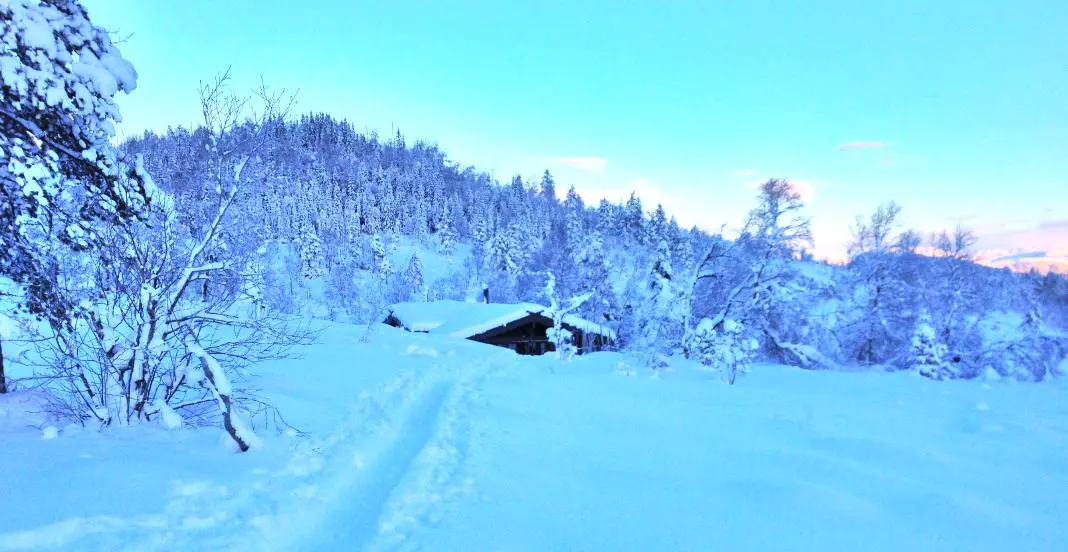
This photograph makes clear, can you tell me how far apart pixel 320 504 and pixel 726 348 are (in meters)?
12.7

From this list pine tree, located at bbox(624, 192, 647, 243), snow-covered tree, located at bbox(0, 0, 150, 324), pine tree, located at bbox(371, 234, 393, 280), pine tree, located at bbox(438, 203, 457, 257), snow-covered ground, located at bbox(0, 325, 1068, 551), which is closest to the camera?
snow-covered tree, located at bbox(0, 0, 150, 324)

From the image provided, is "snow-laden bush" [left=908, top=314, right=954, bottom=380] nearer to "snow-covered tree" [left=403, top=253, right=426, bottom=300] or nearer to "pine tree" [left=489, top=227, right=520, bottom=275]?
"pine tree" [left=489, top=227, right=520, bottom=275]

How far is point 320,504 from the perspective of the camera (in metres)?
4.57

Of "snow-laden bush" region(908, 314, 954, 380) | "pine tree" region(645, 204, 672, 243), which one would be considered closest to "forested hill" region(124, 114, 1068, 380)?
"snow-laden bush" region(908, 314, 954, 380)

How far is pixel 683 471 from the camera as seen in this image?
5199mm

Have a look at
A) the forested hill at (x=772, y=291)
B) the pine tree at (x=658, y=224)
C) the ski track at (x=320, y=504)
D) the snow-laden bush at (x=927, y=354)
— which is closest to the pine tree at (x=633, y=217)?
the pine tree at (x=658, y=224)

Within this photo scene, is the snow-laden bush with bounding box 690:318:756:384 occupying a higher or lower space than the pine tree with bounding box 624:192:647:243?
lower

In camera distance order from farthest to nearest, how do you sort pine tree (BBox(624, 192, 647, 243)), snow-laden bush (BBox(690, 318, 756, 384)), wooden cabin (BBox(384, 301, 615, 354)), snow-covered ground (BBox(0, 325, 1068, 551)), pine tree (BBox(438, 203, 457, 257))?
1. pine tree (BBox(438, 203, 457, 257))
2. pine tree (BBox(624, 192, 647, 243))
3. wooden cabin (BBox(384, 301, 615, 354))
4. snow-laden bush (BBox(690, 318, 756, 384))
5. snow-covered ground (BBox(0, 325, 1068, 551))

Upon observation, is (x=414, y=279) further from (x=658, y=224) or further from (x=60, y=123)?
(x=60, y=123)

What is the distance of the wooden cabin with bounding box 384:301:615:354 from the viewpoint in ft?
83.1

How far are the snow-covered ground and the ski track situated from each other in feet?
0.07

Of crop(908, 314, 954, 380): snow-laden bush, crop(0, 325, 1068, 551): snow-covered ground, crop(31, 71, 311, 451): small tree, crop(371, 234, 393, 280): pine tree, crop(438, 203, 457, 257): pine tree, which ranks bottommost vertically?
crop(908, 314, 954, 380): snow-laden bush

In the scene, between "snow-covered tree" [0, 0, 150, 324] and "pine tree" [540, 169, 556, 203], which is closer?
"snow-covered tree" [0, 0, 150, 324]

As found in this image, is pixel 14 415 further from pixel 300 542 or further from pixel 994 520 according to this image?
pixel 994 520
